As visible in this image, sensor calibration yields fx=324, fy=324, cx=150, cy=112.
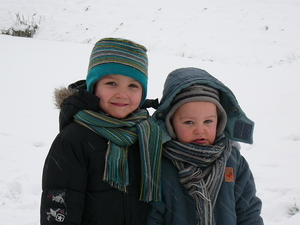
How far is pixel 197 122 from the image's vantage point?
2002 millimetres

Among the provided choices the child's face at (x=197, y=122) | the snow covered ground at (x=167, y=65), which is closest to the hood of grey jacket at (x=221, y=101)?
the child's face at (x=197, y=122)

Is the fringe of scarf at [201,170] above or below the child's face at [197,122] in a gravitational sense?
below

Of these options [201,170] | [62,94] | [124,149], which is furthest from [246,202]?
[62,94]

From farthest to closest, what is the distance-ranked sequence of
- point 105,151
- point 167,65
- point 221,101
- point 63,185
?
point 167,65, point 221,101, point 105,151, point 63,185

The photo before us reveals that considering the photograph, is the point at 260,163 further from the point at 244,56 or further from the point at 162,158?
the point at 244,56

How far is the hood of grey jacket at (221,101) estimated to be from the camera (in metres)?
2.01

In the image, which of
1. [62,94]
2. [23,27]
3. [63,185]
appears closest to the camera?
[63,185]

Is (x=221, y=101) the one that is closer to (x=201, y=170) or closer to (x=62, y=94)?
(x=201, y=170)

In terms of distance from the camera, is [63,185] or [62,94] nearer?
[63,185]

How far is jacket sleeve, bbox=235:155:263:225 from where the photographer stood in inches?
79.4

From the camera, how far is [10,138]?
14.1 feet

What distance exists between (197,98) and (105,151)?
64 cm

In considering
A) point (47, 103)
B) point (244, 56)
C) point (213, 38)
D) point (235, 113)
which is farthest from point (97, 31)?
point (235, 113)

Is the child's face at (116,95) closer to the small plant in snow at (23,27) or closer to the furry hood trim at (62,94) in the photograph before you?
the furry hood trim at (62,94)
